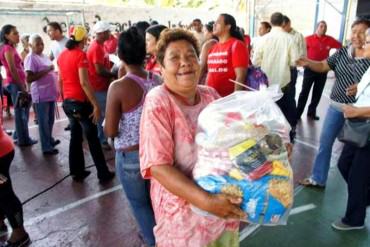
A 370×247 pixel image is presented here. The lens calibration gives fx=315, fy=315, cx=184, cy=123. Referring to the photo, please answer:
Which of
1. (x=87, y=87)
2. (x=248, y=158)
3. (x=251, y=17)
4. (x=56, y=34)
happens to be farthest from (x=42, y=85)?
(x=251, y=17)

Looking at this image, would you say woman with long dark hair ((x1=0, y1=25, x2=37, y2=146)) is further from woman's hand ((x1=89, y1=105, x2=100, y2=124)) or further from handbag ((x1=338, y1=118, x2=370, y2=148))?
handbag ((x1=338, y1=118, x2=370, y2=148))

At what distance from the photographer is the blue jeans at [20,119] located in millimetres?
4656

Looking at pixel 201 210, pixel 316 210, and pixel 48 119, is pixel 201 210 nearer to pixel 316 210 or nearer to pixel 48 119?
pixel 316 210

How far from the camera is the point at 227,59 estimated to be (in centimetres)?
329

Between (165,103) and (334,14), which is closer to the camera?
(165,103)

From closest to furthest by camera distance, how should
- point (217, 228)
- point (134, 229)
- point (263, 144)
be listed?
point (263, 144), point (217, 228), point (134, 229)

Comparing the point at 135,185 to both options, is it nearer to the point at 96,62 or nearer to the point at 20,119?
the point at 96,62

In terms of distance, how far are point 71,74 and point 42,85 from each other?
1.10 m

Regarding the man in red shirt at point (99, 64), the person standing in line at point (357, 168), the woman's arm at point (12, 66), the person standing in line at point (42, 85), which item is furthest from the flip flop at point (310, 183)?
Result: the woman's arm at point (12, 66)

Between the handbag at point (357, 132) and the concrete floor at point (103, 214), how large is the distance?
871mm

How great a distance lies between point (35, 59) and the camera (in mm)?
4336

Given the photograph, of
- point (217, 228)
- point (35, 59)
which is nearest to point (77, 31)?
point (35, 59)

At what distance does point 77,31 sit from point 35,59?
1.24 meters

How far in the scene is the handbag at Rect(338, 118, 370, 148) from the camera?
7.52ft
